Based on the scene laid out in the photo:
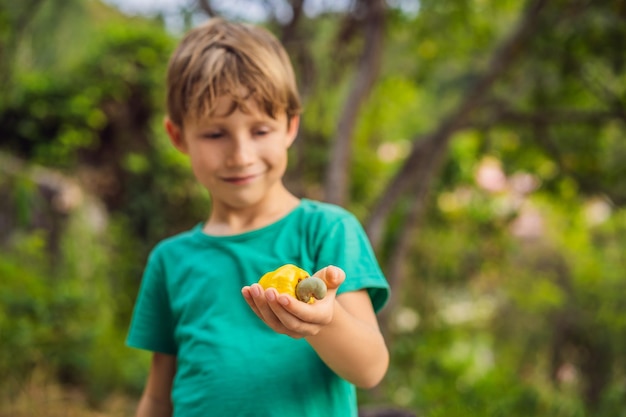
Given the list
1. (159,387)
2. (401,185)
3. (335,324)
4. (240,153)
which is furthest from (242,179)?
(401,185)

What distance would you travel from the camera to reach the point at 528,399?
14.5 ft

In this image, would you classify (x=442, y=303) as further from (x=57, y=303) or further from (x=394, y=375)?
(x=57, y=303)

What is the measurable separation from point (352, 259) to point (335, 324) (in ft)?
0.54

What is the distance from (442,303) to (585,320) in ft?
3.74

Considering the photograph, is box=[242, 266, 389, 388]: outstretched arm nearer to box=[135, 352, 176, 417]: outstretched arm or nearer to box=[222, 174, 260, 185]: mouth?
box=[222, 174, 260, 185]: mouth

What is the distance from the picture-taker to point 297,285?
0.92 meters

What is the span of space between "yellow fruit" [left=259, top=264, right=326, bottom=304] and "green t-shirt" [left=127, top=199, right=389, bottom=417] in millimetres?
213

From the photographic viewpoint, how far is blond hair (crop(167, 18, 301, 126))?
1201 mm

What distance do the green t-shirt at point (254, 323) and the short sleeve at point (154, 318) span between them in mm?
71

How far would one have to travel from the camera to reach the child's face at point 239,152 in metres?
1.20

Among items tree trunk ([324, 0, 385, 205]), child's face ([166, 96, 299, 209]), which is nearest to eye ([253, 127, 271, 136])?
child's face ([166, 96, 299, 209])

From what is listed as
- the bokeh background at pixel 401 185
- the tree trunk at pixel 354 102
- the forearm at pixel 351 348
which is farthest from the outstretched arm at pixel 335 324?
the tree trunk at pixel 354 102

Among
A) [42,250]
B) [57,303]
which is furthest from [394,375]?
[42,250]

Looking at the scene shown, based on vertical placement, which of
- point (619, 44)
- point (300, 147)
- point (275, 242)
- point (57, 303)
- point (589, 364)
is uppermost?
point (619, 44)
